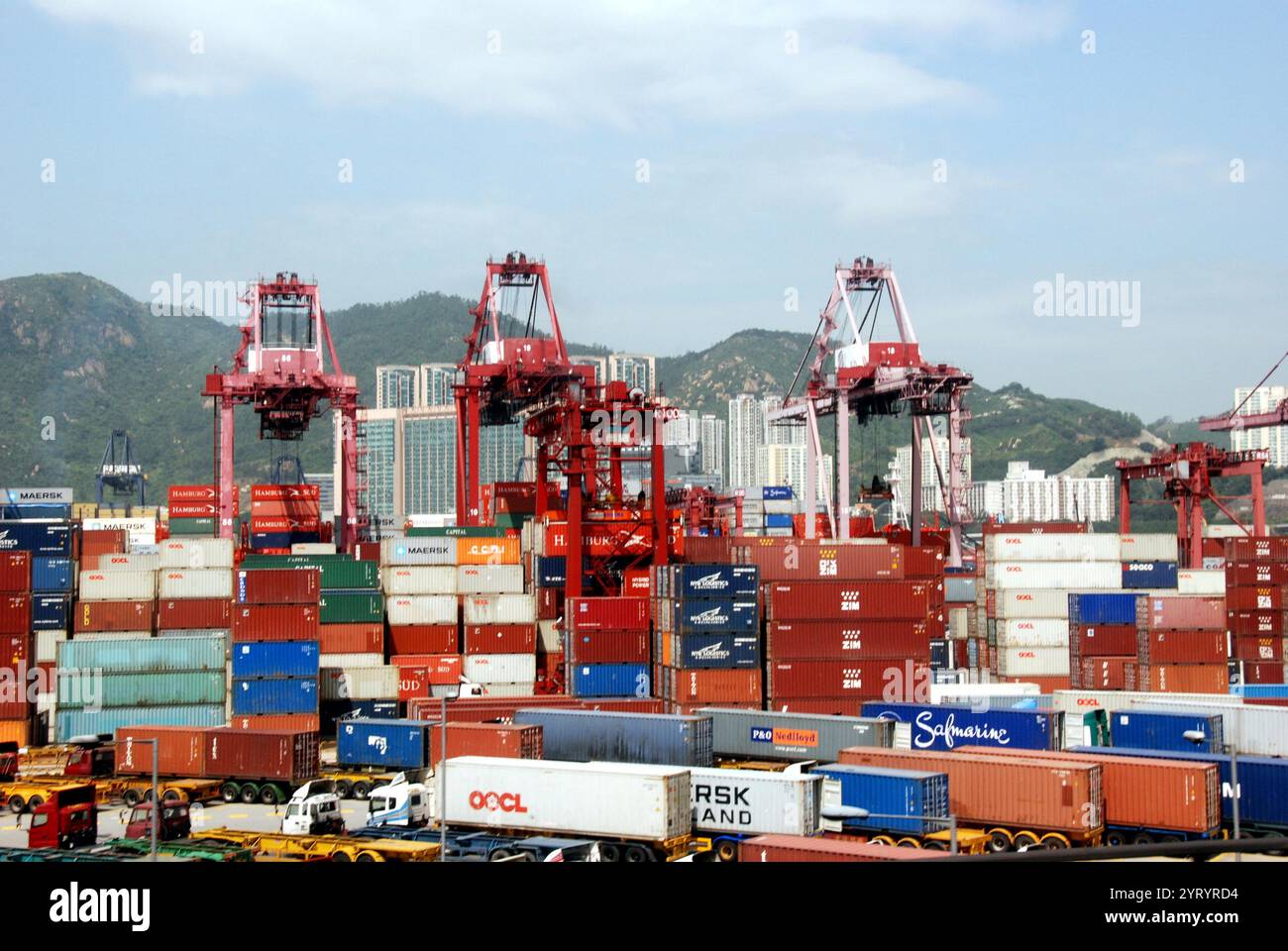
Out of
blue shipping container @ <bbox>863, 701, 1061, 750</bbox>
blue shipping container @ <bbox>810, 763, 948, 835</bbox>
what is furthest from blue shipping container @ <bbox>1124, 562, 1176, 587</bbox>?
blue shipping container @ <bbox>810, 763, 948, 835</bbox>

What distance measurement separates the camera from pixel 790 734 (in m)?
36.4

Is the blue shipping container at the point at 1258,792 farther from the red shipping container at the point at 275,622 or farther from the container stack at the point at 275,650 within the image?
the red shipping container at the point at 275,622

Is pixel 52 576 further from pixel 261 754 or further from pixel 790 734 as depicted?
pixel 790 734

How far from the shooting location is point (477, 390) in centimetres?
7275

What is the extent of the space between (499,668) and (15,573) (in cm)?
1801

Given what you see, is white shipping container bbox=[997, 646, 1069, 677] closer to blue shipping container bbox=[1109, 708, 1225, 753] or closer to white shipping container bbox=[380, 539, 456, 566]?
blue shipping container bbox=[1109, 708, 1225, 753]

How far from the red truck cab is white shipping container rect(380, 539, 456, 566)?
836 inches

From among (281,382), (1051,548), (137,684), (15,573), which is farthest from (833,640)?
(281,382)

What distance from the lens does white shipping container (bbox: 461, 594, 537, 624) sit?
51.8 meters

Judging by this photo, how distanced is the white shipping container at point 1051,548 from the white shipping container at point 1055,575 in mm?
227

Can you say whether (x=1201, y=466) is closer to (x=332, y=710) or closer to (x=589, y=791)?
(x=332, y=710)
